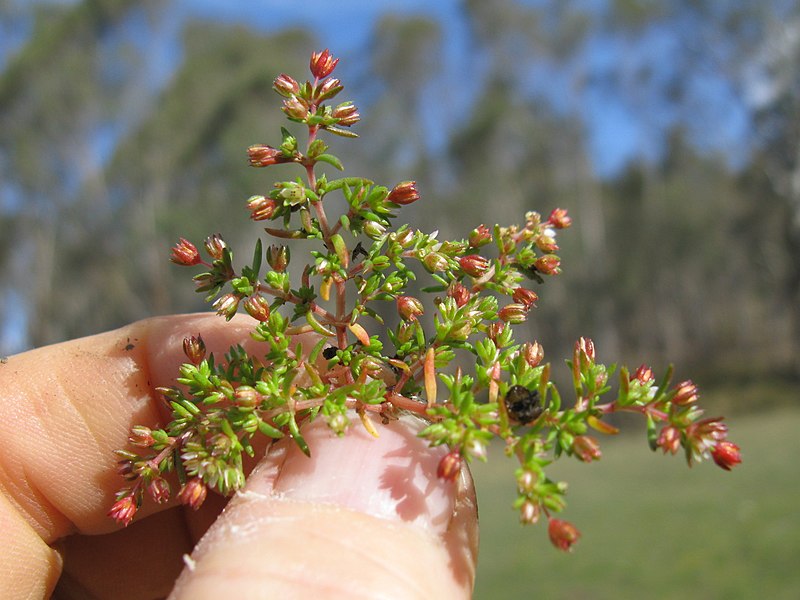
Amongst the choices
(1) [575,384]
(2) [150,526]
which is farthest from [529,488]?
(2) [150,526]

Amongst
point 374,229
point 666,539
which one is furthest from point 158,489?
point 666,539

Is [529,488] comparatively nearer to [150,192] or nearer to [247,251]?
[247,251]

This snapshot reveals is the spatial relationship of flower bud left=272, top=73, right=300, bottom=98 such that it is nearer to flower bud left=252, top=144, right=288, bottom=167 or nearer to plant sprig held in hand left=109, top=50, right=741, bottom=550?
plant sprig held in hand left=109, top=50, right=741, bottom=550

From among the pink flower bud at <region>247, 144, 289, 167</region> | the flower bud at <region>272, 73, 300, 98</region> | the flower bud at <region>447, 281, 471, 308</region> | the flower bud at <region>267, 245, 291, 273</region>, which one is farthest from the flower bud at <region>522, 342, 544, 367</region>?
the flower bud at <region>272, 73, 300, 98</region>

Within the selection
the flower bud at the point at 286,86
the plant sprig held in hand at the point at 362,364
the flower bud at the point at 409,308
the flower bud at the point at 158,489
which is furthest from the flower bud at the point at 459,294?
the flower bud at the point at 158,489

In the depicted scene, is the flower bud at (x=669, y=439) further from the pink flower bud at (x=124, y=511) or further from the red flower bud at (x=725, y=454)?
the pink flower bud at (x=124, y=511)

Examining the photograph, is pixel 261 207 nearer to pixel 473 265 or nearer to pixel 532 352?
pixel 473 265
